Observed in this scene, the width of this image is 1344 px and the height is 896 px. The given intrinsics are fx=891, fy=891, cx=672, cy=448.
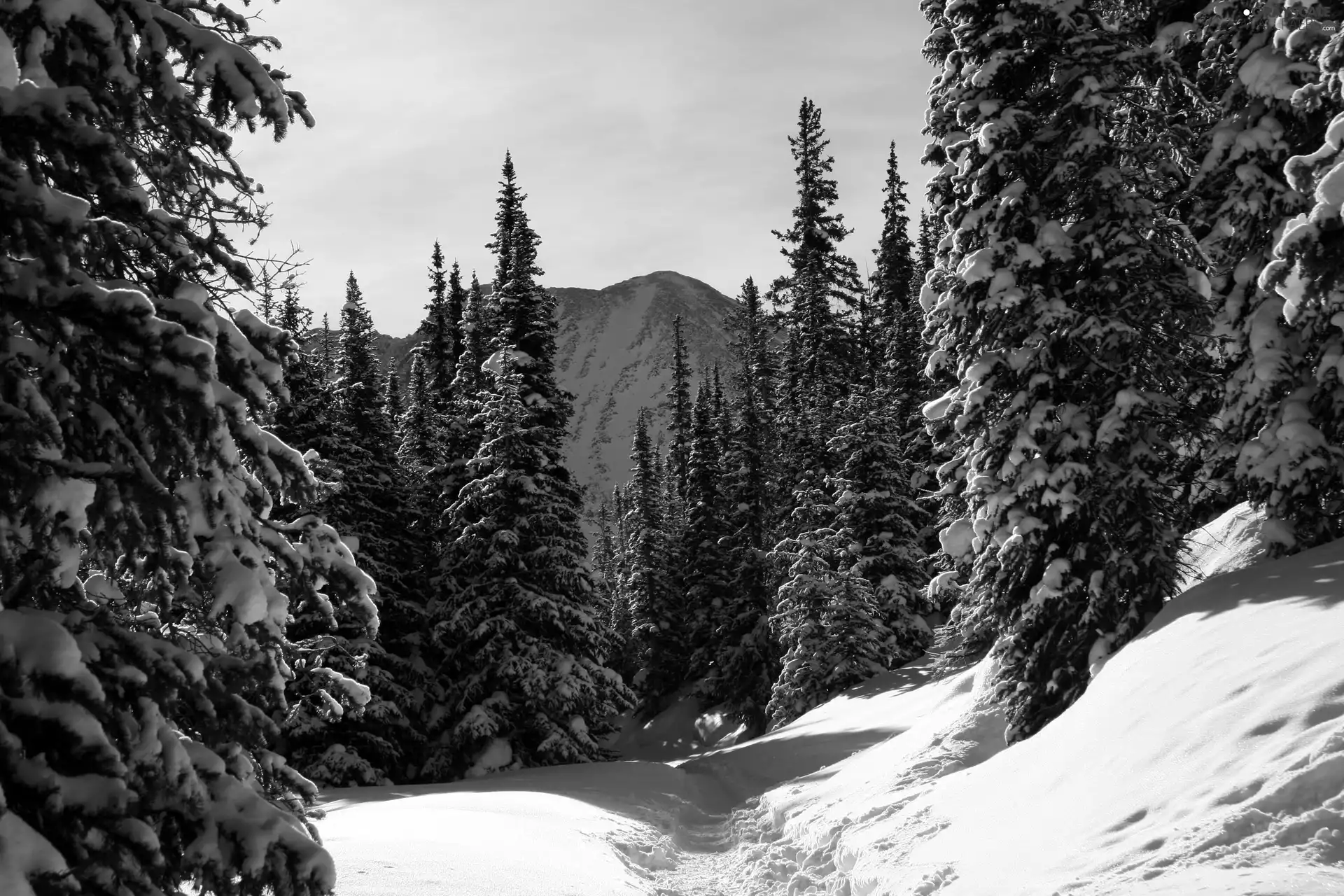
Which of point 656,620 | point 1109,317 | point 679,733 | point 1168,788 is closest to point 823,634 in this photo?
point 1109,317

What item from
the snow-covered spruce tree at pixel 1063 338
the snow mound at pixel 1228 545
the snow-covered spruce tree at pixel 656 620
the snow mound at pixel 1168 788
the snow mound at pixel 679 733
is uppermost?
the snow-covered spruce tree at pixel 1063 338

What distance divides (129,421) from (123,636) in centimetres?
99

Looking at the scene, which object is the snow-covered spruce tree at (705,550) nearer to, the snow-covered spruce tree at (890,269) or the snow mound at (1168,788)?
the snow-covered spruce tree at (890,269)

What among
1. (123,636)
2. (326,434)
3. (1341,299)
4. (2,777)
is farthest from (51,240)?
(326,434)

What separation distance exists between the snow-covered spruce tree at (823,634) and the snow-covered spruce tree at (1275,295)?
53.6 ft

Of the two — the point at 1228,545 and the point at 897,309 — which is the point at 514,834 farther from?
the point at 897,309

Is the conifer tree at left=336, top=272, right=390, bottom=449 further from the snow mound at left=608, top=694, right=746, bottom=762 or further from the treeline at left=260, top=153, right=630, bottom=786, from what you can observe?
the snow mound at left=608, top=694, right=746, bottom=762

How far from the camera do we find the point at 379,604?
24.9 metres

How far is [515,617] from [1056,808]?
18.1m

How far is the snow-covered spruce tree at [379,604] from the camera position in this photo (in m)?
21.7

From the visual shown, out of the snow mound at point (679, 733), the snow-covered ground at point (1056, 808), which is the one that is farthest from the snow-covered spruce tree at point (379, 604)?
the snow mound at point (679, 733)

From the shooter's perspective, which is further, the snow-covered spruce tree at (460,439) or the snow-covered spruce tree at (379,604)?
the snow-covered spruce tree at (460,439)

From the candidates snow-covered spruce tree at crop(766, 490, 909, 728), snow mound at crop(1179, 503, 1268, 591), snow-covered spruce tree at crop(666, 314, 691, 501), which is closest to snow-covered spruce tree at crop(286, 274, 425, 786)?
snow-covered spruce tree at crop(766, 490, 909, 728)

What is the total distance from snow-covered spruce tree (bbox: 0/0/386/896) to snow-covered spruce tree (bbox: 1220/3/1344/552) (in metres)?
8.91
